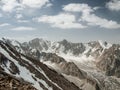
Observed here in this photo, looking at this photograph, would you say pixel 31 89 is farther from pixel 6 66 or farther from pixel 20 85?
pixel 6 66

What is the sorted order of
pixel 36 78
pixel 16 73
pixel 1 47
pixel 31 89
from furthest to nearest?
pixel 1 47 → pixel 36 78 → pixel 16 73 → pixel 31 89

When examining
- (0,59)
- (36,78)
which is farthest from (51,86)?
(0,59)

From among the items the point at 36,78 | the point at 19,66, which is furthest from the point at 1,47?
the point at 36,78

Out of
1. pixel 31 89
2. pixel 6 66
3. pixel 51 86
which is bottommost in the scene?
pixel 51 86

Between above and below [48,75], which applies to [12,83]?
above

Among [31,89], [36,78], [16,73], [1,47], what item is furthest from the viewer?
[1,47]

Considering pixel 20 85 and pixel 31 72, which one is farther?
pixel 31 72

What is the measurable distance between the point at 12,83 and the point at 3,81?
0.72 meters

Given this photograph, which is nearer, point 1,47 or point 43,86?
point 43,86

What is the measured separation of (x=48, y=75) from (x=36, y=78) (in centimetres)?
2518

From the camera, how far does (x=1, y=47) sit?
142500 millimetres

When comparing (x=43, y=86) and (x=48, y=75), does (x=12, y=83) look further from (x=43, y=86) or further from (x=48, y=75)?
(x=48, y=75)

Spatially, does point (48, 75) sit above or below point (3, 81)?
below

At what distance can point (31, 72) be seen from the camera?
130m
